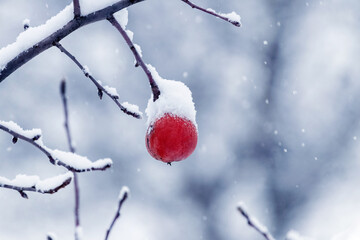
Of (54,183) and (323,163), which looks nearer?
(54,183)

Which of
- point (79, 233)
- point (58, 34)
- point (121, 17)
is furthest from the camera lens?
point (121, 17)

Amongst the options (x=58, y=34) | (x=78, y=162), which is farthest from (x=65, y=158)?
(x=58, y=34)

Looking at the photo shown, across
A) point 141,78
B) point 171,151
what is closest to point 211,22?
point 141,78

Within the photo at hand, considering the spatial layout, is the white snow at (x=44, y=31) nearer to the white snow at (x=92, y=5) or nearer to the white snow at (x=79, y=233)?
the white snow at (x=92, y=5)

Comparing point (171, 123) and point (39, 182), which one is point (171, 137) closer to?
point (171, 123)

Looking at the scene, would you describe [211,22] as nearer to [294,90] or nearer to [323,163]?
[294,90]

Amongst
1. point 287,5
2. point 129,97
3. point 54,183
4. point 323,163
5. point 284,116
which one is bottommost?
point 54,183
